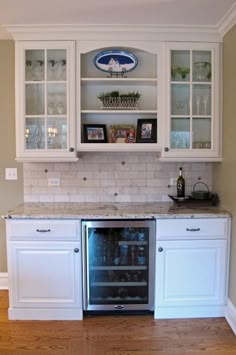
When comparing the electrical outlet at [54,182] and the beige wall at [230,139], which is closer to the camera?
the beige wall at [230,139]

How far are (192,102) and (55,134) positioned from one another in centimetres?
131

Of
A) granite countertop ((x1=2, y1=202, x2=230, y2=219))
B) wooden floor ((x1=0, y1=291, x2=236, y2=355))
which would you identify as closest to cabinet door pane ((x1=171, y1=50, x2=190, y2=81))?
granite countertop ((x1=2, y1=202, x2=230, y2=219))

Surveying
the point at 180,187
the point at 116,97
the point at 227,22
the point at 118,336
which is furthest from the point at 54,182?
the point at 227,22

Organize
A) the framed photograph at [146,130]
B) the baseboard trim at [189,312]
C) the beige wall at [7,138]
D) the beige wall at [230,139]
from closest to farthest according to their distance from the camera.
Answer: the beige wall at [230,139] → the baseboard trim at [189,312] → the framed photograph at [146,130] → the beige wall at [7,138]

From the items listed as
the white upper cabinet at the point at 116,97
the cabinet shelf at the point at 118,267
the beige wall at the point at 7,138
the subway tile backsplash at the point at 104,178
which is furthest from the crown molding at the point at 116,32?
the cabinet shelf at the point at 118,267

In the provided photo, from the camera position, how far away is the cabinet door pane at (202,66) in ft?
9.36

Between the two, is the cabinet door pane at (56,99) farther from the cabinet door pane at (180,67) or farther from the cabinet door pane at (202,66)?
the cabinet door pane at (202,66)

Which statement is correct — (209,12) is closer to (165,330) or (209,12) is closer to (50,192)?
(50,192)

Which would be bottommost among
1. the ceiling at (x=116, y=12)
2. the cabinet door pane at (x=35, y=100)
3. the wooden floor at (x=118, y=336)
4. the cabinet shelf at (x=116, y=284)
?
the wooden floor at (x=118, y=336)

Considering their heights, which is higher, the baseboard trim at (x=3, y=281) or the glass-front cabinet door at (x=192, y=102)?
the glass-front cabinet door at (x=192, y=102)

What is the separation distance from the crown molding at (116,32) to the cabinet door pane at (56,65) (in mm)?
125

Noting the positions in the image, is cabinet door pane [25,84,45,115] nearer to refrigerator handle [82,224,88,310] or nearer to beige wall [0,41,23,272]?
beige wall [0,41,23,272]

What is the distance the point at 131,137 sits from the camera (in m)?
3.01

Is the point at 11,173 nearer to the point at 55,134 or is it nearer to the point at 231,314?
the point at 55,134
